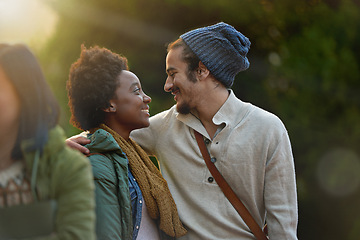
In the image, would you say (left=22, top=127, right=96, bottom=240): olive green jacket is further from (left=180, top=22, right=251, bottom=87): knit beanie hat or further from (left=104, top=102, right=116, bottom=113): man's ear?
(left=180, top=22, right=251, bottom=87): knit beanie hat

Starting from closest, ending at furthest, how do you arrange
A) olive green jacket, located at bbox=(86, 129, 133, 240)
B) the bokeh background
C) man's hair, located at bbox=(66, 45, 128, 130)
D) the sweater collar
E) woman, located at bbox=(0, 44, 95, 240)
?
woman, located at bbox=(0, 44, 95, 240) → olive green jacket, located at bbox=(86, 129, 133, 240) → man's hair, located at bbox=(66, 45, 128, 130) → the sweater collar → the bokeh background

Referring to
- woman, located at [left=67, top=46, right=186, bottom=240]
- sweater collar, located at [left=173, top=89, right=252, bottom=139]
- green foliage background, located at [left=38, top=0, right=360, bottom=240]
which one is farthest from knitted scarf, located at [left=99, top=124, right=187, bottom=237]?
green foliage background, located at [left=38, top=0, right=360, bottom=240]

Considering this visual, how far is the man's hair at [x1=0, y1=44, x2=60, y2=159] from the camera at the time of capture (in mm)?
1721

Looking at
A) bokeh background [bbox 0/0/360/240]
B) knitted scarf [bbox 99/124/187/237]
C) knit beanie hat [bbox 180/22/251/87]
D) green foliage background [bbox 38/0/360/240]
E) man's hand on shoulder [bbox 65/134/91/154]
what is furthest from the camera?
green foliage background [bbox 38/0/360/240]

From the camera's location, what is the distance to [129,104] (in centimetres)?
305

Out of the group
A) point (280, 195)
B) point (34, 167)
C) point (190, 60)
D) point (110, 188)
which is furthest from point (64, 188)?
point (190, 60)

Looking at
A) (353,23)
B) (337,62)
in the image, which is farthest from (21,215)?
(353,23)

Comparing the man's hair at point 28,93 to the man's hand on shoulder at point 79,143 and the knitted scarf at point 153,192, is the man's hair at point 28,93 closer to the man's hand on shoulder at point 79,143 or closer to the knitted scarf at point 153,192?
the man's hand on shoulder at point 79,143

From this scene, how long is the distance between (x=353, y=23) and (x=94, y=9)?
6.06 m

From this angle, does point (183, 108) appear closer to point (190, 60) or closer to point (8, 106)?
point (190, 60)

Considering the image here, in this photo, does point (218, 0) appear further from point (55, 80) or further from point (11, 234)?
point (11, 234)

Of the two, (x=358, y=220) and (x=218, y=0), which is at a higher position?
(x=218, y=0)

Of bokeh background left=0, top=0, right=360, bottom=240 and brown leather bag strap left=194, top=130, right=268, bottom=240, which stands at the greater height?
brown leather bag strap left=194, top=130, right=268, bottom=240

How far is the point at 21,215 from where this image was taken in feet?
5.45
